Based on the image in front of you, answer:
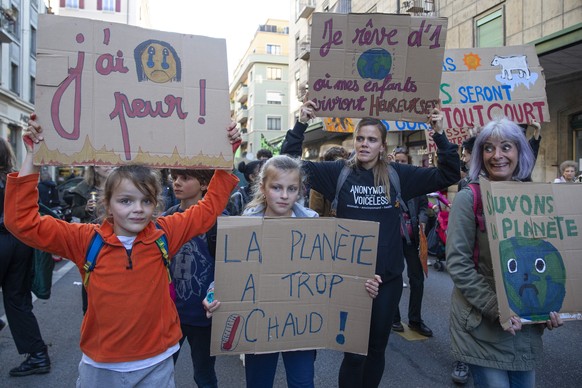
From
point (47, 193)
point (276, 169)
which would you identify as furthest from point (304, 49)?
point (276, 169)

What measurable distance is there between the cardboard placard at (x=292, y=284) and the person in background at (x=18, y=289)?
7.11 feet

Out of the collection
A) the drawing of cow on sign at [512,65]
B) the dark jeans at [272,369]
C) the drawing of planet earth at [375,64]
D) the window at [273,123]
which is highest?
the window at [273,123]

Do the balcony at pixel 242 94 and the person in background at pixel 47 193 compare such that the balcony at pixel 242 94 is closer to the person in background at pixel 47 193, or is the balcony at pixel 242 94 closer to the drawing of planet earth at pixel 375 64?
→ the person in background at pixel 47 193

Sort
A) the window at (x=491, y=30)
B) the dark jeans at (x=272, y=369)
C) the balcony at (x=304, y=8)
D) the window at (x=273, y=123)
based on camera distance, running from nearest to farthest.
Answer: the dark jeans at (x=272, y=369) → the window at (x=491, y=30) → the balcony at (x=304, y=8) → the window at (x=273, y=123)

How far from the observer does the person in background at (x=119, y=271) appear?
1.93 m

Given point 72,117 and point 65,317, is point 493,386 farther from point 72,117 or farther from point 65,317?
point 65,317

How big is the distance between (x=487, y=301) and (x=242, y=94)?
52.0 m

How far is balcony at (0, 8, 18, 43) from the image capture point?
20.6 meters

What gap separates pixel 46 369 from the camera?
147 inches

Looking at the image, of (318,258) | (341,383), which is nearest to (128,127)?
(318,258)

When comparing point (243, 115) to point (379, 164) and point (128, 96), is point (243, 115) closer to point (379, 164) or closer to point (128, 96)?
point (379, 164)

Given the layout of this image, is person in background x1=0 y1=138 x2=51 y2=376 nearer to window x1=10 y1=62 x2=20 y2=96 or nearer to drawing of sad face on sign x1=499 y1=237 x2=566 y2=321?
Result: drawing of sad face on sign x1=499 y1=237 x2=566 y2=321

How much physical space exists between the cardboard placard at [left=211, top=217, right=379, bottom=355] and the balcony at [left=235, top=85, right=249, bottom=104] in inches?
1967

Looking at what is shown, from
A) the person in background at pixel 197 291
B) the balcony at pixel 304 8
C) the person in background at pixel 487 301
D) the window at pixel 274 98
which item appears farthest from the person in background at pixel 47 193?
the window at pixel 274 98
